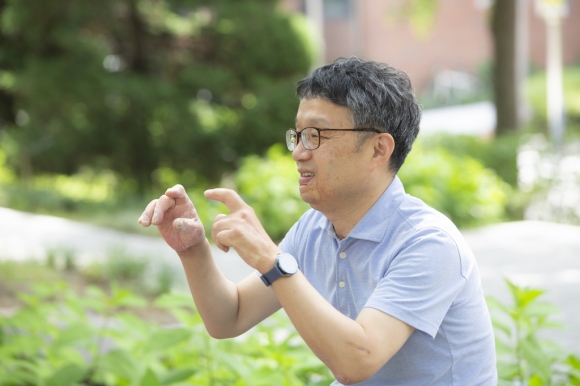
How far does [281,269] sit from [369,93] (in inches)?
22.9

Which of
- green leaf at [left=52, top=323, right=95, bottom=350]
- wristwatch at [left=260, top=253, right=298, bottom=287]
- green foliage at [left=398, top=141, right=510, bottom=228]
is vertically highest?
wristwatch at [left=260, top=253, right=298, bottom=287]

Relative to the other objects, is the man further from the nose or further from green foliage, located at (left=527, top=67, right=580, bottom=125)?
green foliage, located at (left=527, top=67, right=580, bottom=125)

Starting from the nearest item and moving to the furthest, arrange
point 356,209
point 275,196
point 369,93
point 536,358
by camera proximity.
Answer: point 369,93
point 356,209
point 536,358
point 275,196

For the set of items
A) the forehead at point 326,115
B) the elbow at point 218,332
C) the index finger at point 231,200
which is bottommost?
the elbow at point 218,332

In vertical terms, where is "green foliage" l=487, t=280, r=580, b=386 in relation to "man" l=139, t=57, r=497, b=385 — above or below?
below

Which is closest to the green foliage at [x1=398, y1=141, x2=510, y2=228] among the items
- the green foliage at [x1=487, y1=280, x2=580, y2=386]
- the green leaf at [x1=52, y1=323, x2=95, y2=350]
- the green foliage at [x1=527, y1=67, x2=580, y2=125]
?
the green foliage at [x1=487, y1=280, x2=580, y2=386]

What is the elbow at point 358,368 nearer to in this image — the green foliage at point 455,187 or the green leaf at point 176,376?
the green leaf at point 176,376

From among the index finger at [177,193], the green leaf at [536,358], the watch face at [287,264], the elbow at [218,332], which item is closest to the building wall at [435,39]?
the green leaf at [536,358]

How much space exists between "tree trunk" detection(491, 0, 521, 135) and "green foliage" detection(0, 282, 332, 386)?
928 centimetres

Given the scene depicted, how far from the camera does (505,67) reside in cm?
1179

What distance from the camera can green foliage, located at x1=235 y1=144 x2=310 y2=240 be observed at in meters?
8.30

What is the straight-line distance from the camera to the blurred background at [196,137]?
8.71m

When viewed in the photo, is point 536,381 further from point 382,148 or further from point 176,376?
point 176,376

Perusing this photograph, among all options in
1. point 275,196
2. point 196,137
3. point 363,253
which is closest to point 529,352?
point 363,253
